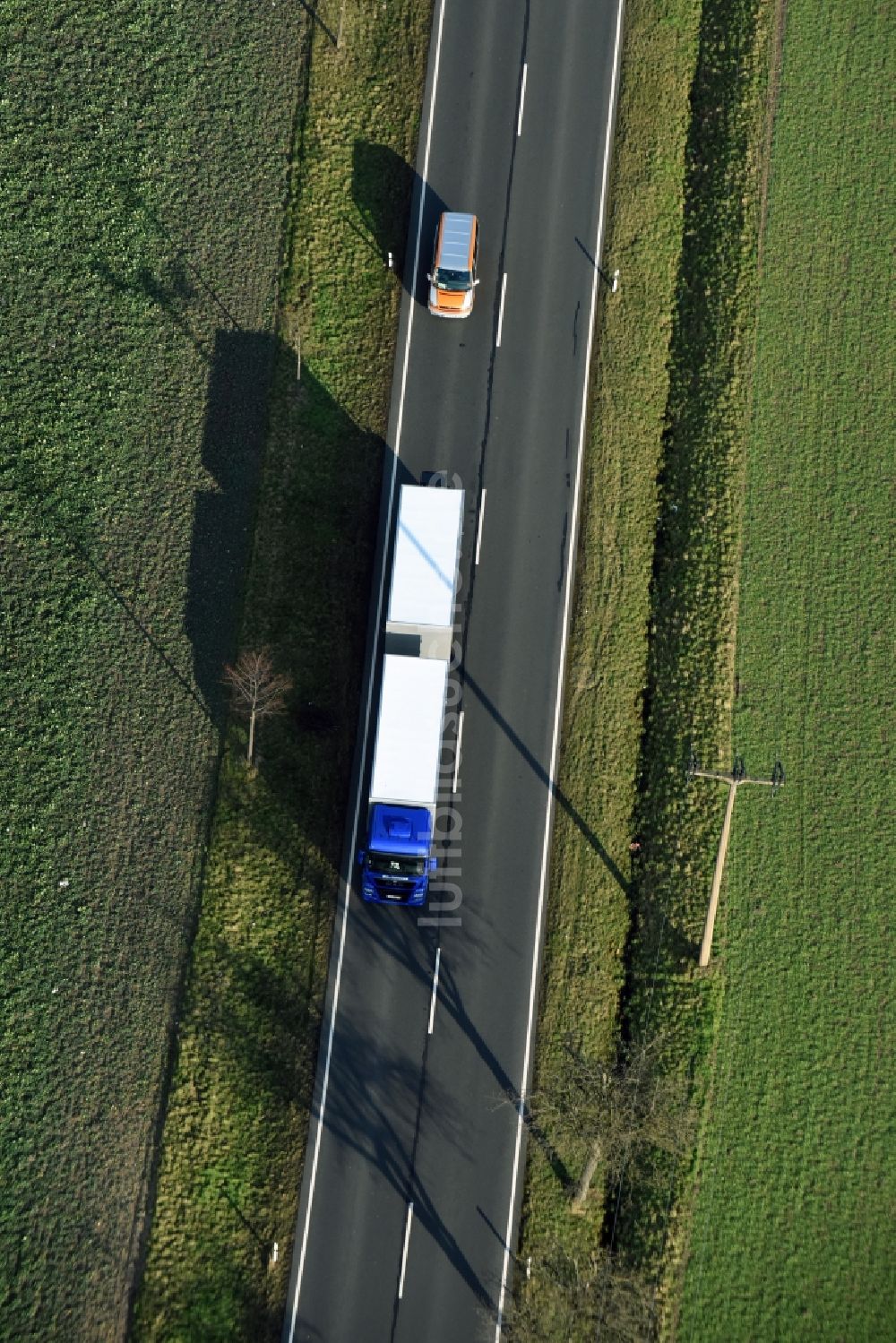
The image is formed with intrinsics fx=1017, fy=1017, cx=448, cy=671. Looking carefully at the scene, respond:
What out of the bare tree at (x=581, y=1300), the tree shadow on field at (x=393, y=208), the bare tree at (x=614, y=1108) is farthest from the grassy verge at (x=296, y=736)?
the bare tree at (x=614, y=1108)

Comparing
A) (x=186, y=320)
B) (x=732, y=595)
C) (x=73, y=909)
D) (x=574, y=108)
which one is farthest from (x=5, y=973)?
(x=574, y=108)

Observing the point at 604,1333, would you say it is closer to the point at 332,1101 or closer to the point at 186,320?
the point at 332,1101

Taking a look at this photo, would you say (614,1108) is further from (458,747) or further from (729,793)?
(458,747)

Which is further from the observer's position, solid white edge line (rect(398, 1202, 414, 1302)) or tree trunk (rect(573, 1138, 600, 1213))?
solid white edge line (rect(398, 1202, 414, 1302))

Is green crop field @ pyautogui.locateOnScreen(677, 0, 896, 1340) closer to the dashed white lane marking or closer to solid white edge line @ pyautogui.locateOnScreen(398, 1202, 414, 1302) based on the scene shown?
solid white edge line @ pyautogui.locateOnScreen(398, 1202, 414, 1302)

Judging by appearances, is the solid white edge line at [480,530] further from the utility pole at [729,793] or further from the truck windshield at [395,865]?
the truck windshield at [395,865]

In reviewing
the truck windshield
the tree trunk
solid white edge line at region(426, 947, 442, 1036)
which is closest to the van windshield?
the truck windshield

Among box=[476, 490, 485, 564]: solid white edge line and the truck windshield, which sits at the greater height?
box=[476, 490, 485, 564]: solid white edge line
